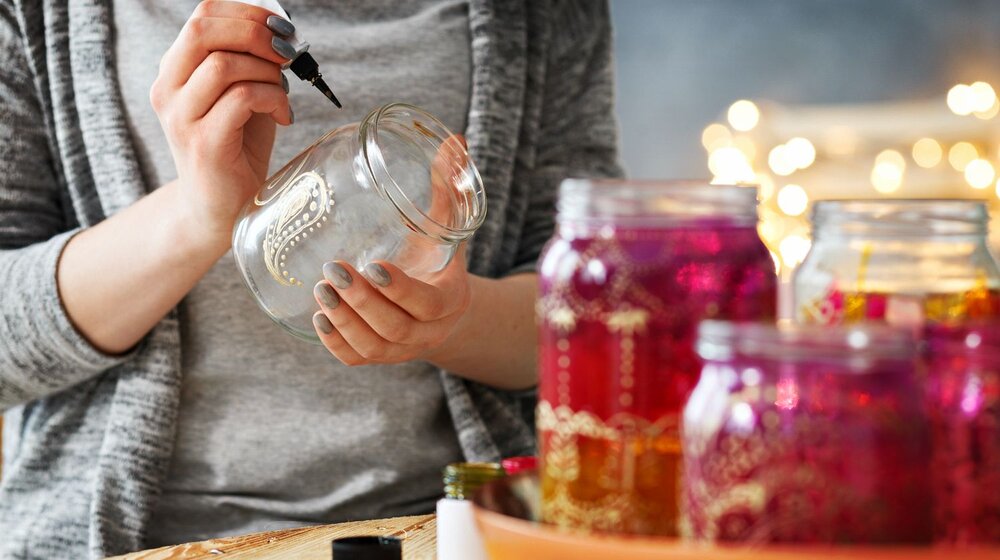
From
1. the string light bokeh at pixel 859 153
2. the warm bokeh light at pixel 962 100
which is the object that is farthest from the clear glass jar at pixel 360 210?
the warm bokeh light at pixel 962 100

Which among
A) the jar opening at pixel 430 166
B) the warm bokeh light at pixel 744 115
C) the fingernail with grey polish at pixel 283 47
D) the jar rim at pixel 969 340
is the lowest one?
the jar rim at pixel 969 340

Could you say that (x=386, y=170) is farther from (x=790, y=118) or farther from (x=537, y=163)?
(x=790, y=118)

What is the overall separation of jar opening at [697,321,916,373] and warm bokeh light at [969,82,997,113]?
9.12 feet

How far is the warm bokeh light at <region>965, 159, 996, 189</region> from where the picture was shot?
9.02ft

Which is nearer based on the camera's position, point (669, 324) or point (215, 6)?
point (669, 324)

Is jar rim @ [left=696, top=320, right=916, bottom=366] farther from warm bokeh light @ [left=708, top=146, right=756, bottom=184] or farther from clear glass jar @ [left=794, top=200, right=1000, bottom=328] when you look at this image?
warm bokeh light @ [left=708, top=146, right=756, bottom=184]

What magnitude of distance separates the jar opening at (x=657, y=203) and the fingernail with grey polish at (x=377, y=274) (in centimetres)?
30

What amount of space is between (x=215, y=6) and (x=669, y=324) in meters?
0.50

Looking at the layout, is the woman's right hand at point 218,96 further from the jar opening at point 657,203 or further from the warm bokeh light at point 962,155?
the warm bokeh light at point 962,155

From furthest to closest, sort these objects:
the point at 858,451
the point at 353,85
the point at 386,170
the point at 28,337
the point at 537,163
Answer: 1. the point at 537,163
2. the point at 353,85
3. the point at 28,337
4. the point at 386,170
5. the point at 858,451

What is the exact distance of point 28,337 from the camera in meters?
1.00

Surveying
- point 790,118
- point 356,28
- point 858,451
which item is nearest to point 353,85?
point 356,28

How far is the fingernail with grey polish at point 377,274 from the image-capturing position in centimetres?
73

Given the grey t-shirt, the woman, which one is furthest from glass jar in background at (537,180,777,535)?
the grey t-shirt
